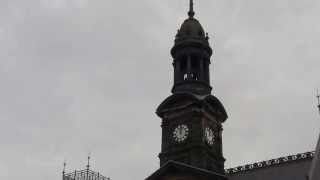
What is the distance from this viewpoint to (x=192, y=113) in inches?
2761

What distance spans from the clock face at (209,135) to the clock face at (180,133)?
6.44ft

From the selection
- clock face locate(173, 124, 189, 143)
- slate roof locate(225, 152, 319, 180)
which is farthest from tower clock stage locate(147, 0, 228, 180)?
slate roof locate(225, 152, 319, 180)

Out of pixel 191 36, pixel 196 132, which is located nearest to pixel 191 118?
pixel 196 132

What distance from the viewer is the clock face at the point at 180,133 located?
229 feet

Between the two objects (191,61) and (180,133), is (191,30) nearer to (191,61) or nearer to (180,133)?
(191,61)

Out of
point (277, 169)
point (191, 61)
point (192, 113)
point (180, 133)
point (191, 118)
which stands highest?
point (191, 61)

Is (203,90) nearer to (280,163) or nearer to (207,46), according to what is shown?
(207,46)

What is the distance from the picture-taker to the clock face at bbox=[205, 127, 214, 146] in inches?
2768

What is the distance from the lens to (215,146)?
71.3 meters

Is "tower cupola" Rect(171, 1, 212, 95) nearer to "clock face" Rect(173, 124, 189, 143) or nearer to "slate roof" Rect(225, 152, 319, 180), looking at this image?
"clock face" Rect(173, 124, 189, 143)

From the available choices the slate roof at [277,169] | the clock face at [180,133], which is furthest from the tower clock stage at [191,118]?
the slate roof at [277,169]

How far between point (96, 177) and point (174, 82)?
11.8m

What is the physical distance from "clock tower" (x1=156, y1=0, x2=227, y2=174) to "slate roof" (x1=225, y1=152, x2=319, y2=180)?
2.27 metres

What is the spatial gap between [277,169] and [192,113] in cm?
937
